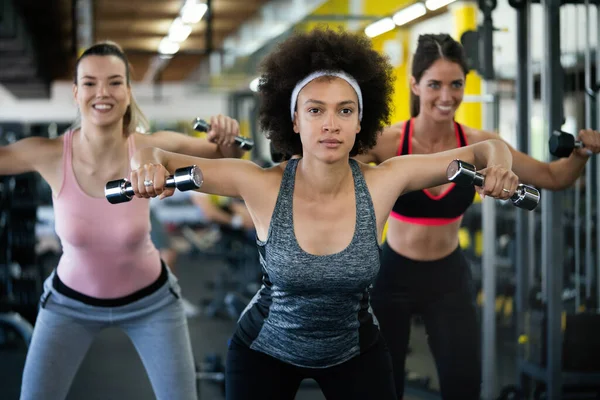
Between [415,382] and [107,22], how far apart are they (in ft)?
23.2

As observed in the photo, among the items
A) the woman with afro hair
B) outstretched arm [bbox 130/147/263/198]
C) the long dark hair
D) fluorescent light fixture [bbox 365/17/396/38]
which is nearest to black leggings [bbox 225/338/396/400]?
the woman with afro hair

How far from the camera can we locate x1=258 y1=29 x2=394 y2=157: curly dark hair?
76.0 inches

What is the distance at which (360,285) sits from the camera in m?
1.83

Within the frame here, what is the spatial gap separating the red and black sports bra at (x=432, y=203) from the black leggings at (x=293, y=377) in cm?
76

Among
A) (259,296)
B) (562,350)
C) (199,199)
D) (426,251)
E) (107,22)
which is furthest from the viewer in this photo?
(107,22)

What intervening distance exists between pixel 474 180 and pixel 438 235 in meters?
0.85

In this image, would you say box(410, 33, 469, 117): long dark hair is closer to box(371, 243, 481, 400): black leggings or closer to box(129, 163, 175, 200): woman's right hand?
box(371, 243, 481, 400): black leggings

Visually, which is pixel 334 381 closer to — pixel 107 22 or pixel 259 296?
pixel 259 296

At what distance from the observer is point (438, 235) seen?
2.58 m

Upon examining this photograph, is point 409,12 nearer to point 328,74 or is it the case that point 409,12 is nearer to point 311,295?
point 328,74

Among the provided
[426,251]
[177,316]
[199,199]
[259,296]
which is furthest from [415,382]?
[199,199]

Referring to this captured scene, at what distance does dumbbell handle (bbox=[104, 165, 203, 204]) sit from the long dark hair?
1.10 metres

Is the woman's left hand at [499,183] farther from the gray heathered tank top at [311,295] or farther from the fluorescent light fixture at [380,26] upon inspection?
the fluorescent light fixture at [380,26]

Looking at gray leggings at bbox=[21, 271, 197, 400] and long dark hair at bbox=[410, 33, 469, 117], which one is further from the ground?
long dark hair at bbox=[410, 33, 469, 117]
